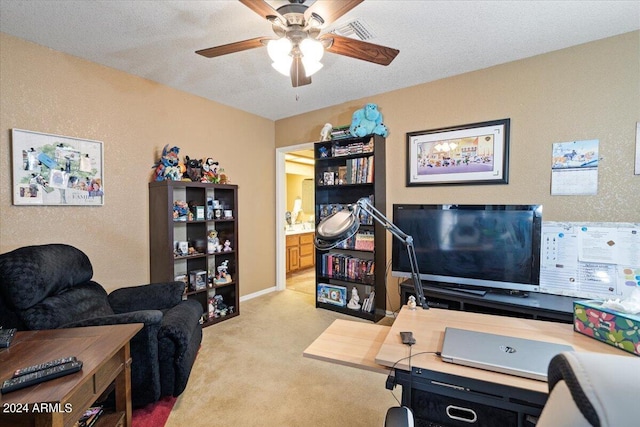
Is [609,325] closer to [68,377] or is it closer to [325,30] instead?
[68,377]

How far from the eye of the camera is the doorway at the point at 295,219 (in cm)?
419

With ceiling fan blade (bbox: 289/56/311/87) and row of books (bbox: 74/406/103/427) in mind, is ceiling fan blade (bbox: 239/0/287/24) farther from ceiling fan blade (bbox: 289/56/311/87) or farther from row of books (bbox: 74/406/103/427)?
row of books (bbox: 74/406/103/427)

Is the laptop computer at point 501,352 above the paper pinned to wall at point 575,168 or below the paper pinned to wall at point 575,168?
below

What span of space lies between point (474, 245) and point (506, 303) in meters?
0.47

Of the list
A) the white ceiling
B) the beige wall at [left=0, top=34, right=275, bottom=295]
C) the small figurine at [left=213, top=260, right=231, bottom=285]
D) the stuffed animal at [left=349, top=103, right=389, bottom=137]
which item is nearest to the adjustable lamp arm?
the white ceiling

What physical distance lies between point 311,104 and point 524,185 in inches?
97.1

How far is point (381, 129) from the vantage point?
3.05 meters

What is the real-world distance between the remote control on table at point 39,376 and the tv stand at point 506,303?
2.26 m

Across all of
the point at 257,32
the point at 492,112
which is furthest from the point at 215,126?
the point at 492,112

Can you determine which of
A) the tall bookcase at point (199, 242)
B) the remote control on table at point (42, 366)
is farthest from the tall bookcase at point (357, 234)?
the remote control on table at point (42, 366)

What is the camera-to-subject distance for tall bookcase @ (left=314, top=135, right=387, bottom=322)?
3100 mm

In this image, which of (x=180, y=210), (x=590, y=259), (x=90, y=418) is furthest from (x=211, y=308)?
(x=590, y=259)

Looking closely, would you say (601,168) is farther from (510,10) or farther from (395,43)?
(395,43)

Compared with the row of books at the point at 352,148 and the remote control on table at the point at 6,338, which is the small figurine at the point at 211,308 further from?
the row of books at the point at 352,148
